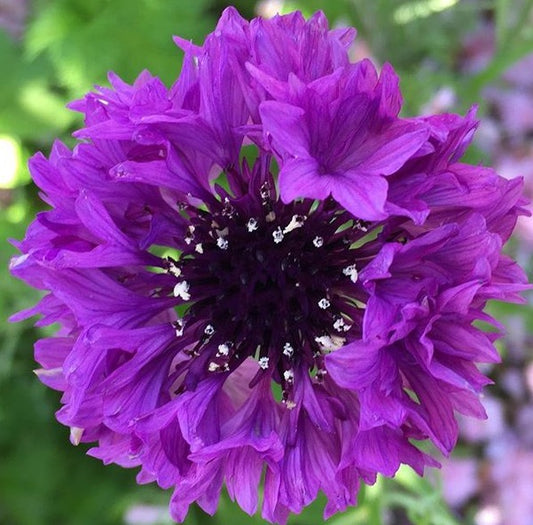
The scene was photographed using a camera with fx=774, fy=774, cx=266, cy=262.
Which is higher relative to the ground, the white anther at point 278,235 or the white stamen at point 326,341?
the white anther at point 278,235

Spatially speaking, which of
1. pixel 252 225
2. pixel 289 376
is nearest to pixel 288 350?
pixel 289 376

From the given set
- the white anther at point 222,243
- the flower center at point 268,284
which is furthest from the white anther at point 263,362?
the white anther at point 222,243

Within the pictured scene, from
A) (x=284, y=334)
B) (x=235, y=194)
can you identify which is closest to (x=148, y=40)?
(x=235, y=194)

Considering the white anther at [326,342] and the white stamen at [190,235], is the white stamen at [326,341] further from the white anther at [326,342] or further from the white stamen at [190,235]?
the white stamen at [190,235]

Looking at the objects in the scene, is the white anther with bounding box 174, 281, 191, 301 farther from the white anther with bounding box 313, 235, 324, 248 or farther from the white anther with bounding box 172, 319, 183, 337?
the white anther with bounding box 313, 235, 324, 248

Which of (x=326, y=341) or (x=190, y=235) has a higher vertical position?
(x=190, y=235)

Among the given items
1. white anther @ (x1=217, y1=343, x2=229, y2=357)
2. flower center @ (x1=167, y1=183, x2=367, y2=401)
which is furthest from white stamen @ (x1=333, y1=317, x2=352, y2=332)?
white anther @ (x1=217, y1=343, x2=229, y2=357)

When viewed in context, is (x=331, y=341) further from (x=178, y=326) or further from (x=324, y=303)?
(x=178, y=326)
